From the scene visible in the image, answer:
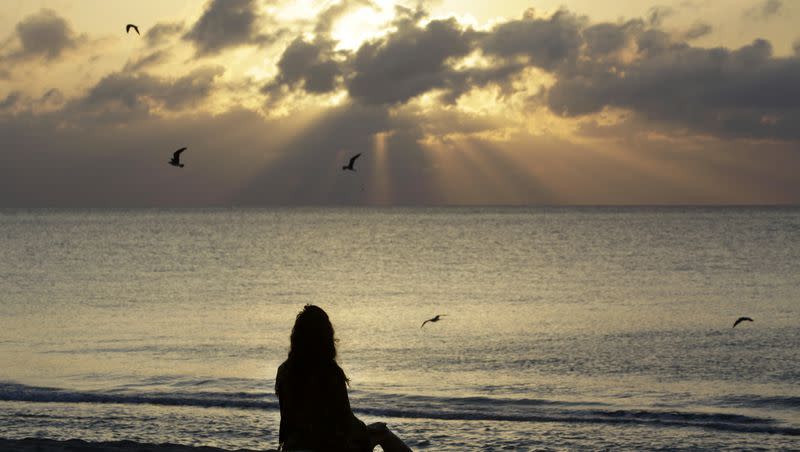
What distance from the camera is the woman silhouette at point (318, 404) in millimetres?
7891

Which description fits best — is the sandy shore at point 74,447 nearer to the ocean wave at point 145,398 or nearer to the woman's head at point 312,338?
the woman's head at point 312,338

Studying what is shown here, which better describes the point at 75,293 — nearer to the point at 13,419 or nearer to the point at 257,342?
the point at 257,342

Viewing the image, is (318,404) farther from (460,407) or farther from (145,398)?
(145,398)

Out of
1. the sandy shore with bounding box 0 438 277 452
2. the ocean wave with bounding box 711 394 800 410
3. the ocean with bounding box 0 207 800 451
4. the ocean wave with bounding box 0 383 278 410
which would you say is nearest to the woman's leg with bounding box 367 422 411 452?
the sandy shore with bounding box 0 438 277 452

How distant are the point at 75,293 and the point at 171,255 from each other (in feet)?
118

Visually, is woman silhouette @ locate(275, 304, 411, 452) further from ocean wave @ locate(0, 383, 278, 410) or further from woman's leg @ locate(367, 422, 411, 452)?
ocean wave @ locate(0, 383, 278, 410)

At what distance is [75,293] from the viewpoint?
48719mm

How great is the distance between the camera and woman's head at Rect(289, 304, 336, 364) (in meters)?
7.69

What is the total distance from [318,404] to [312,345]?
0.59 metres

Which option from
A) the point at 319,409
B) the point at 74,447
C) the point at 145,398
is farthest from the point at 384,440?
the point at 145,398

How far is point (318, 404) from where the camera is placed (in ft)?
26.5

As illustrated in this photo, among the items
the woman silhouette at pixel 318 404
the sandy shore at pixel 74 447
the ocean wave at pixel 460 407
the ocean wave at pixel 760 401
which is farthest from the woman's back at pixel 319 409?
the ocean wave at pixel 760 401

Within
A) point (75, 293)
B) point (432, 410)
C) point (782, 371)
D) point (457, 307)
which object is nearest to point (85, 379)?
point (432, 410)

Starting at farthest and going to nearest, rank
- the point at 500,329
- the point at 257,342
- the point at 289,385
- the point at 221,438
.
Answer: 1. the point at 500,329
2. the point at 257,342
3. the point at 221,438
4. the point at 289,385
